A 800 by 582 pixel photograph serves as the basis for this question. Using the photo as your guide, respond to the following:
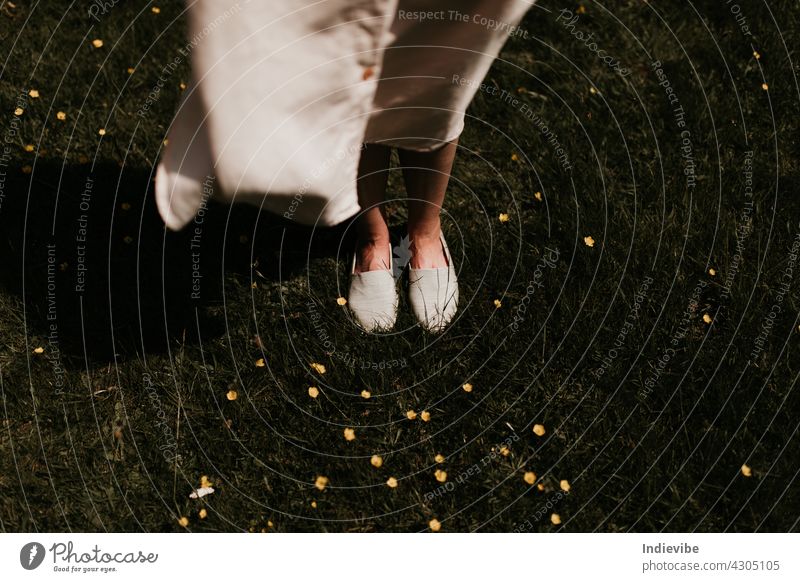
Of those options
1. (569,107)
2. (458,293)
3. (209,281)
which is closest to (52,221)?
(209,281)

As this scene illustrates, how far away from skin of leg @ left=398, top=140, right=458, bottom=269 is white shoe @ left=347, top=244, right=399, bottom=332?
11cm

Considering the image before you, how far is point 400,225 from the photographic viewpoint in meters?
2.37

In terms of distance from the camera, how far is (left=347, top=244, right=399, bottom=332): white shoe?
2117 mm

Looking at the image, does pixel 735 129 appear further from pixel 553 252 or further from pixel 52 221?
pixel 52 221

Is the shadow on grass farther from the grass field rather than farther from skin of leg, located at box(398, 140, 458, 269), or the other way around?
skin of leg, located at box(398, 140, 458, 269)

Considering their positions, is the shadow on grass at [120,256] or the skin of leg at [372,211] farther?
the shadow on grass at [120,256]
